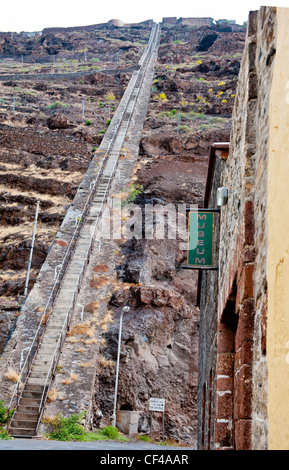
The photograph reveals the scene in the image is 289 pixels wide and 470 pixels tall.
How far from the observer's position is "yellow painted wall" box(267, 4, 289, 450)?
8.33 ft

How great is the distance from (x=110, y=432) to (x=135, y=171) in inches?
765

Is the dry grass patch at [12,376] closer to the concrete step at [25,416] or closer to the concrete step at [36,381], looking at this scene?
the concrete step at [36,381]

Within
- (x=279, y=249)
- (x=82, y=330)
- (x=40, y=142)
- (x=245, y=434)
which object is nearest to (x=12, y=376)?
(x=82, y=330)

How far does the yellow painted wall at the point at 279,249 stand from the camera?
8.33ft

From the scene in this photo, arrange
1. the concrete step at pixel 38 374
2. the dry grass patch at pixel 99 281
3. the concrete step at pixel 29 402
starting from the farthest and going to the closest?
1. the dry grass patch at pixel 99 281
2. the concrete step at pixel 38 374
3. the concrete step at pixel 29 402

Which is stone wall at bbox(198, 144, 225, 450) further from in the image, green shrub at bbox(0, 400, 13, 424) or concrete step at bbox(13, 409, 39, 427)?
green shrub at bbox(0, 400, 13, 424)

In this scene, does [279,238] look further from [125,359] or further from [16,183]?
[16,183]

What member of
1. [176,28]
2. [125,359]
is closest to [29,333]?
[125,359]

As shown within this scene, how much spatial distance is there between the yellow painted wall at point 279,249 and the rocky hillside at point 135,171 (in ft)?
41.1

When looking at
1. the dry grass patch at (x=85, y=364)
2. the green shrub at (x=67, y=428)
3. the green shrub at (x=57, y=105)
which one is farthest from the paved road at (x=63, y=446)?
the green shrub at (x=57, y=105)

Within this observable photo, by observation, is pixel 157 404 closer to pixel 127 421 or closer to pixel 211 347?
pixel 127 421

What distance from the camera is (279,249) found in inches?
112

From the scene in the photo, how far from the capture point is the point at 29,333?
16453 mm
